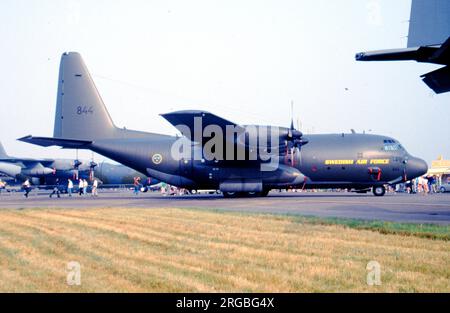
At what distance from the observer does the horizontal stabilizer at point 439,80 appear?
9.20 metres

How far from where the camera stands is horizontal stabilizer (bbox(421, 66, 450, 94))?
920 centimetres

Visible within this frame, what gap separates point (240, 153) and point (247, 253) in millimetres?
20614

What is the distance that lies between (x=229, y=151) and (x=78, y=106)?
1138 cm

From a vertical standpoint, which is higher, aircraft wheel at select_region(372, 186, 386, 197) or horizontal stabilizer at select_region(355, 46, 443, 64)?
horizontal stabilizer at select_region(355, 46, 443, 64)

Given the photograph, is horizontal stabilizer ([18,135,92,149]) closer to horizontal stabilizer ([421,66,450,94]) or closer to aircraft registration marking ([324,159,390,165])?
Result: aircraft registration marking ([324,159,390,165])

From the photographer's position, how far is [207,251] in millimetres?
8289

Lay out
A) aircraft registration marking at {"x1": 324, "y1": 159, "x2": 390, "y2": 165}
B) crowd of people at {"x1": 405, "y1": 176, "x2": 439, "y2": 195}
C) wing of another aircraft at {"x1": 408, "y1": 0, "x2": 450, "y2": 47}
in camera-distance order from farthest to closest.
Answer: crowd of people at {"x1": 405, "y1": 176, "x2": 439, "y2": 195} → aircraft registration marking at {"x1": 324, "y1": 159, "x2": 390, "y2": 165} → wing of another aircraft at {"x1": 408, "y1": 0, "x2": 450, "y2": 47}

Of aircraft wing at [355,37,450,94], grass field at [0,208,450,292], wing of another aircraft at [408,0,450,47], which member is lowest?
grass field at [0,208,450,292]

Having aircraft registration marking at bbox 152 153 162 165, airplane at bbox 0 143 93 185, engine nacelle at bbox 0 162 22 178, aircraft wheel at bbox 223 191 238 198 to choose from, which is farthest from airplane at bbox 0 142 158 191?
aircraft wheel at bbox 223 191 238 198

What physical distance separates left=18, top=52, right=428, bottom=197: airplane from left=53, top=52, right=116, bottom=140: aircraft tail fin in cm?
7

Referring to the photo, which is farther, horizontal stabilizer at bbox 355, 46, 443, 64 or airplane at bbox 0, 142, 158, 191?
airplane at bbox 0, 142, 158, 191

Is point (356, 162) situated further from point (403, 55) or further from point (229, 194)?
point (403, 55)

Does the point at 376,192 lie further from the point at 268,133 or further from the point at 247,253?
the point at 247,253
